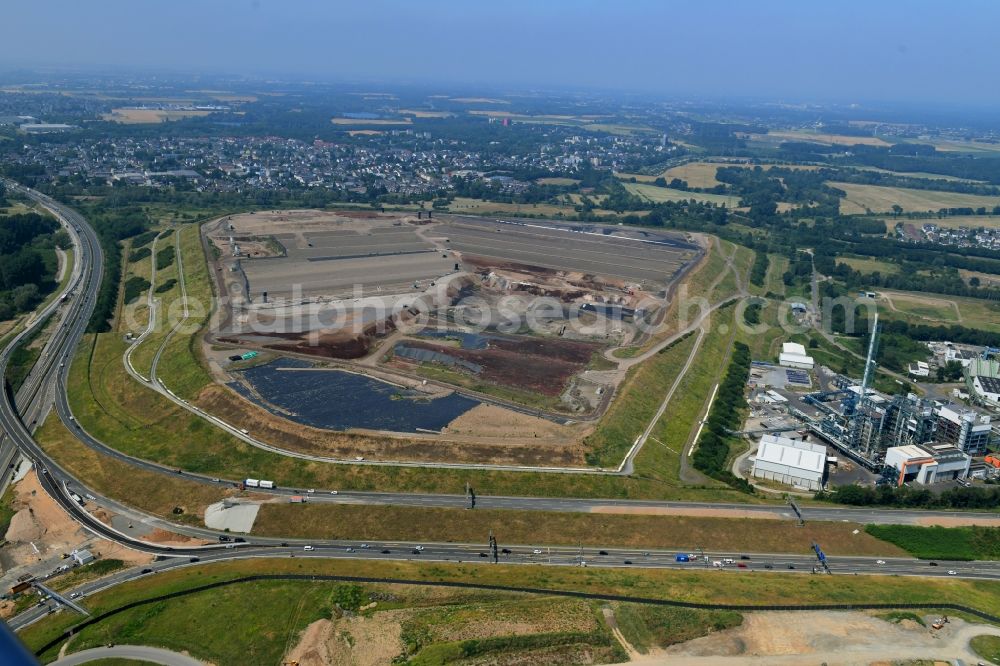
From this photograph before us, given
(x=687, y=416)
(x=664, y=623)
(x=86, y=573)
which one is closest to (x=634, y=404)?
(x=687, y=416)

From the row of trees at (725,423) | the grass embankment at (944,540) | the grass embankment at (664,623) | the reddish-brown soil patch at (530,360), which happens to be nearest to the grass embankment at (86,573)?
the grass embankment at (664,623)

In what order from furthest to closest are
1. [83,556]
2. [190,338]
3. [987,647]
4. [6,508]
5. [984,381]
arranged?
[984,381], [190,338], [6,508], [83,556], [987,647]

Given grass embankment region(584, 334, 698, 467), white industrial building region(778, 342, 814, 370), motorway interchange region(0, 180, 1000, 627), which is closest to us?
motorway interchange region(0, 180, 1000, 627)

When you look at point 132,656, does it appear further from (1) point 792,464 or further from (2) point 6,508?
(1) point 792,464

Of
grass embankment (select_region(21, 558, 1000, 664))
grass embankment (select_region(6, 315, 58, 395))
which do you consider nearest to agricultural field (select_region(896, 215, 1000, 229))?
grass embankment (select_region(21, 558, 1000, 664))

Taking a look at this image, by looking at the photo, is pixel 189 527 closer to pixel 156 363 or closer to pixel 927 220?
pixel 156 363

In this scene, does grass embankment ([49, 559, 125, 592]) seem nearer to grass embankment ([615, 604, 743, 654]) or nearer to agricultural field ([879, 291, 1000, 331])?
grass embankment ([615, 604, 743, 654])

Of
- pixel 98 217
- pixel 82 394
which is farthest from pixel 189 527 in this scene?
pixel 98 217
